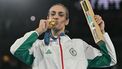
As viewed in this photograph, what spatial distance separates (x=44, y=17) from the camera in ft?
14.8

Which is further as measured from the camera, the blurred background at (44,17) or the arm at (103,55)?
the blurred background at (44,17)

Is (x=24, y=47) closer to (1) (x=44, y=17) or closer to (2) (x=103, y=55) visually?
(2) (x=103, y=55)

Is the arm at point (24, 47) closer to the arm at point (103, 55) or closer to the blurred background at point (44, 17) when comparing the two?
the arm at point (103, 55)

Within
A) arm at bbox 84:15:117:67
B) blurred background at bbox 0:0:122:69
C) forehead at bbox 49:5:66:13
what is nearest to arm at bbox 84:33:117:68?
arm at bbox 84:15:117:67

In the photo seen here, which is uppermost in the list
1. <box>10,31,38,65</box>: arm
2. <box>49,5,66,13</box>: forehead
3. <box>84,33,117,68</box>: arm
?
<box>49,5,66,13</box>: forehead

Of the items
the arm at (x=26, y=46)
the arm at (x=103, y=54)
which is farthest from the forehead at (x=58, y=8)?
the arm at (x=103, y=54)

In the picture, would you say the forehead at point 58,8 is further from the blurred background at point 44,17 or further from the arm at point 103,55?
the blurred background at point 44,17

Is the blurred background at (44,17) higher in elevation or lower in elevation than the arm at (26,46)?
lower

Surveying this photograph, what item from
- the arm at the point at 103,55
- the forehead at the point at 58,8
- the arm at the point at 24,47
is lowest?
the arm at the point at 103,55

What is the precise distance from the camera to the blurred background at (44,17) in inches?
172

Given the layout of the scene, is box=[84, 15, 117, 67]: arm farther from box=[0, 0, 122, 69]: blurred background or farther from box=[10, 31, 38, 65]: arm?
box=[0, 0, 122, 69]: blurred background

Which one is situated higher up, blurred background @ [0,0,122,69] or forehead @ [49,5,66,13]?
forehead @ [49,5,66,13]

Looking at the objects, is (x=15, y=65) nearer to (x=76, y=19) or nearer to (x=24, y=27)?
(x=24, y=27)

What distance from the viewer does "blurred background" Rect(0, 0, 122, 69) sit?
4371 mm
